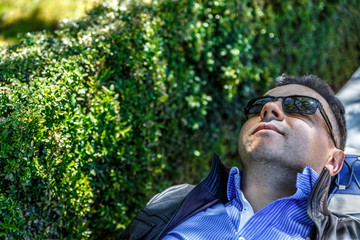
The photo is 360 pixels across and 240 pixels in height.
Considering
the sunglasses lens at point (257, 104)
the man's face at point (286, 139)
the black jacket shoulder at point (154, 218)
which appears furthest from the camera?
the sunglasses lens at point (257, 104)

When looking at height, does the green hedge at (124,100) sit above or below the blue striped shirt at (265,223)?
above

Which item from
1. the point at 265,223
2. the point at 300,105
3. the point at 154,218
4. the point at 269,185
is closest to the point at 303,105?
the point at 300,105

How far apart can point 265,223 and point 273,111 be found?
2.73 ft

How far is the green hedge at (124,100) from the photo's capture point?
2867mm

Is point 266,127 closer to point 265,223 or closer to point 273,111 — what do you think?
point 273,111

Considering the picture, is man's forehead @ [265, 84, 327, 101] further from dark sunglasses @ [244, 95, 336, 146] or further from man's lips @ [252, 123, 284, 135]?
man's lips @ [252, 123, 284, 135]

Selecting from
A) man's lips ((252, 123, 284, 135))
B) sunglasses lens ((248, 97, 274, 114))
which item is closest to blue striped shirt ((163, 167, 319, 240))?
man's lips ((252, 123, 284, 135))

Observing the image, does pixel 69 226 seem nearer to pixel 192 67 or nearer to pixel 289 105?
pixel 289 105

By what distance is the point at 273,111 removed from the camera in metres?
3.05

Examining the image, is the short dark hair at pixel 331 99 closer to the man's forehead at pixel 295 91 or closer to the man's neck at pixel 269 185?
the man's forehead at pixel 295 91

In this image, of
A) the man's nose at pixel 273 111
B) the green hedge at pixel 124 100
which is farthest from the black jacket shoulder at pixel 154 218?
the man's nose at pixel 273 111

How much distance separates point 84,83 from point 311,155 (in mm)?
1928

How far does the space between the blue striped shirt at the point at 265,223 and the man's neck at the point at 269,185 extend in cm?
9

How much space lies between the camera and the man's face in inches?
111
